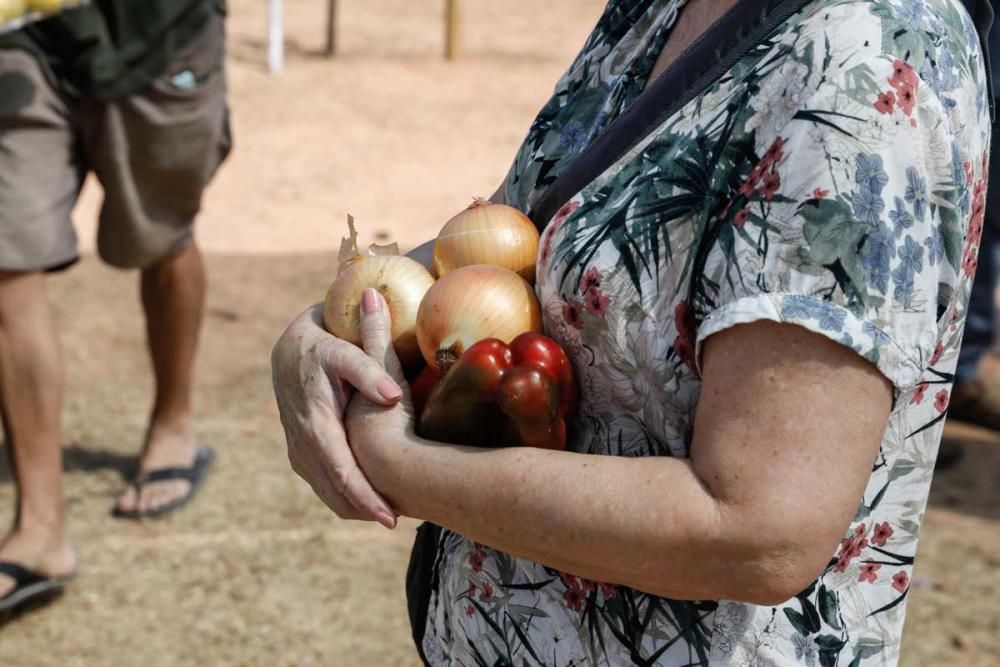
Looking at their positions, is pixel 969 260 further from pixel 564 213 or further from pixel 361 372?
pixel 361 372

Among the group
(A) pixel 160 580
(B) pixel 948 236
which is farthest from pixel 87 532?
(B) pixel 948 236

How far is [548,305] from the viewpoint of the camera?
1351 millimetres

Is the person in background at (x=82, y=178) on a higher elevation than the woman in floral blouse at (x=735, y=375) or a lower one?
lower

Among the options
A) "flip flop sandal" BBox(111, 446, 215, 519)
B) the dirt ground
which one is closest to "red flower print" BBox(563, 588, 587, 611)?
the dirt ground

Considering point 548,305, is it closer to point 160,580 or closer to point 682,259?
point 682,259

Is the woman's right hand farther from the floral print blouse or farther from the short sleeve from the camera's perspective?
the short sleeve

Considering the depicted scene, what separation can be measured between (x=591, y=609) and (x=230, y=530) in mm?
2548

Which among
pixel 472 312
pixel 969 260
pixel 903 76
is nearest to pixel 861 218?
pixel 903 76

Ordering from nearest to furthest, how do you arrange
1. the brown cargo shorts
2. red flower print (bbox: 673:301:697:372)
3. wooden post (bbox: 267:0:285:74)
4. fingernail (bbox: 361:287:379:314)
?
red flower print (bbox: 673:301:697:372) → fingernail (bbox: 361:287:379:314) → the brown cargo shorts → wooden post (bbox: 267:0:285:74)

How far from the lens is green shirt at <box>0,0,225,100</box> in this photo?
3.28 m

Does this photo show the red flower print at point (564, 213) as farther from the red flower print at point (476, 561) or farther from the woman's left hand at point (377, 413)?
the red flower print at point (476, 561)

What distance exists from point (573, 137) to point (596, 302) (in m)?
0.37

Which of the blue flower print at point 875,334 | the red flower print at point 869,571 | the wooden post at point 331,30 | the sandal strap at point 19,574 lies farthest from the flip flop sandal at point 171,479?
the wooden post at point 331,30

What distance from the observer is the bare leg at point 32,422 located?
326 cm
